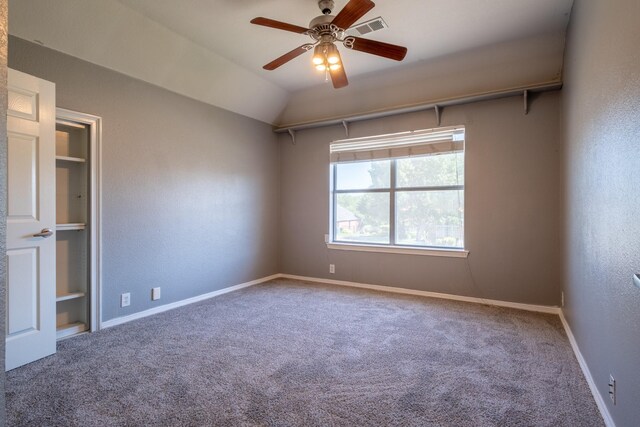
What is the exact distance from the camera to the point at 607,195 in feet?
5.61

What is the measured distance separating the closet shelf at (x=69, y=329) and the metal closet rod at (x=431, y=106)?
136 inches

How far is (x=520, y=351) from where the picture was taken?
251 centimetres

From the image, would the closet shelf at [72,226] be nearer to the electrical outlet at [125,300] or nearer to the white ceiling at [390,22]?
the electrical outlet at [125,300]

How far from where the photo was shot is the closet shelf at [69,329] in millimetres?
2762

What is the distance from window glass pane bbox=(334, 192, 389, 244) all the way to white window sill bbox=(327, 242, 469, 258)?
0.12 metres

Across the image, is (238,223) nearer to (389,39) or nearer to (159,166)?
(159,166)

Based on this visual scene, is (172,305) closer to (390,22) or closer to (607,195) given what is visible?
(390,22)

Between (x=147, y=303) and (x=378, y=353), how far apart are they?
242cm

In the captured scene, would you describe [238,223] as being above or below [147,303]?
above

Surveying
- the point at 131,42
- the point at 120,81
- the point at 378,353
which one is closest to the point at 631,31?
the point at 378,353

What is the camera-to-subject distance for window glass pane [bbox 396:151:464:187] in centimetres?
397

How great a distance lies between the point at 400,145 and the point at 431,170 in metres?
0.51

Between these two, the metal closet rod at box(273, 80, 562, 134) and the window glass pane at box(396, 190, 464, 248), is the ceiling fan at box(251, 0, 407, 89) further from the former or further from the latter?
the window glass pane at box(396, 190, 464, 248)

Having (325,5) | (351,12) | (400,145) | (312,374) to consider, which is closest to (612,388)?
(312,374)
